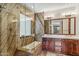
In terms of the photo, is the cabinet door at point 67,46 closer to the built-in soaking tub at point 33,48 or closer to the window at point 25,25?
the built-in soaking tub at point 33,48

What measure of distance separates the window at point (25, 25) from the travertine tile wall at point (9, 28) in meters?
0.06

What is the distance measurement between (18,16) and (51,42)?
0.67 m

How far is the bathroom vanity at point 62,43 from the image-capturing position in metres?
1.88

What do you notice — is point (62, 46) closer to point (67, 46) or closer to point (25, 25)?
point (67, 46)

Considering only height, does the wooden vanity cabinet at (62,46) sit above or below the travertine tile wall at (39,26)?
below

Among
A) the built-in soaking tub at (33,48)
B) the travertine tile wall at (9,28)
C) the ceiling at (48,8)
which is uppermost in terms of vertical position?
the ceiling at (48,8)

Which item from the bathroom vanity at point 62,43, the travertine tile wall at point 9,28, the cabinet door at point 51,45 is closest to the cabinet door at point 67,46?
the bathroom vanity at point 62,43

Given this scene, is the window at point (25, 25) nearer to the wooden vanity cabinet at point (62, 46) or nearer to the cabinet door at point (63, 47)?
the wooden vanity cabinet at point (62, 46)

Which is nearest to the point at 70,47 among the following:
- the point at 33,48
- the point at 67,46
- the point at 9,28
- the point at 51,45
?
the point at 67,46

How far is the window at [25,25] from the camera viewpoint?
6.33 feet

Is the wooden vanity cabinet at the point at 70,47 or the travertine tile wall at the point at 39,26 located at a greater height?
Answer: the travertine tile wall at the point at 39,26

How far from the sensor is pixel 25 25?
6.33 feet

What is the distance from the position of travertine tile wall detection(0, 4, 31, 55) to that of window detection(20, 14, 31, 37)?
0.21 ft

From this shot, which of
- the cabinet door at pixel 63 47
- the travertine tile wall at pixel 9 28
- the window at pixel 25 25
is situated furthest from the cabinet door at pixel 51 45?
the travertine tile wall at pixel 9 28
